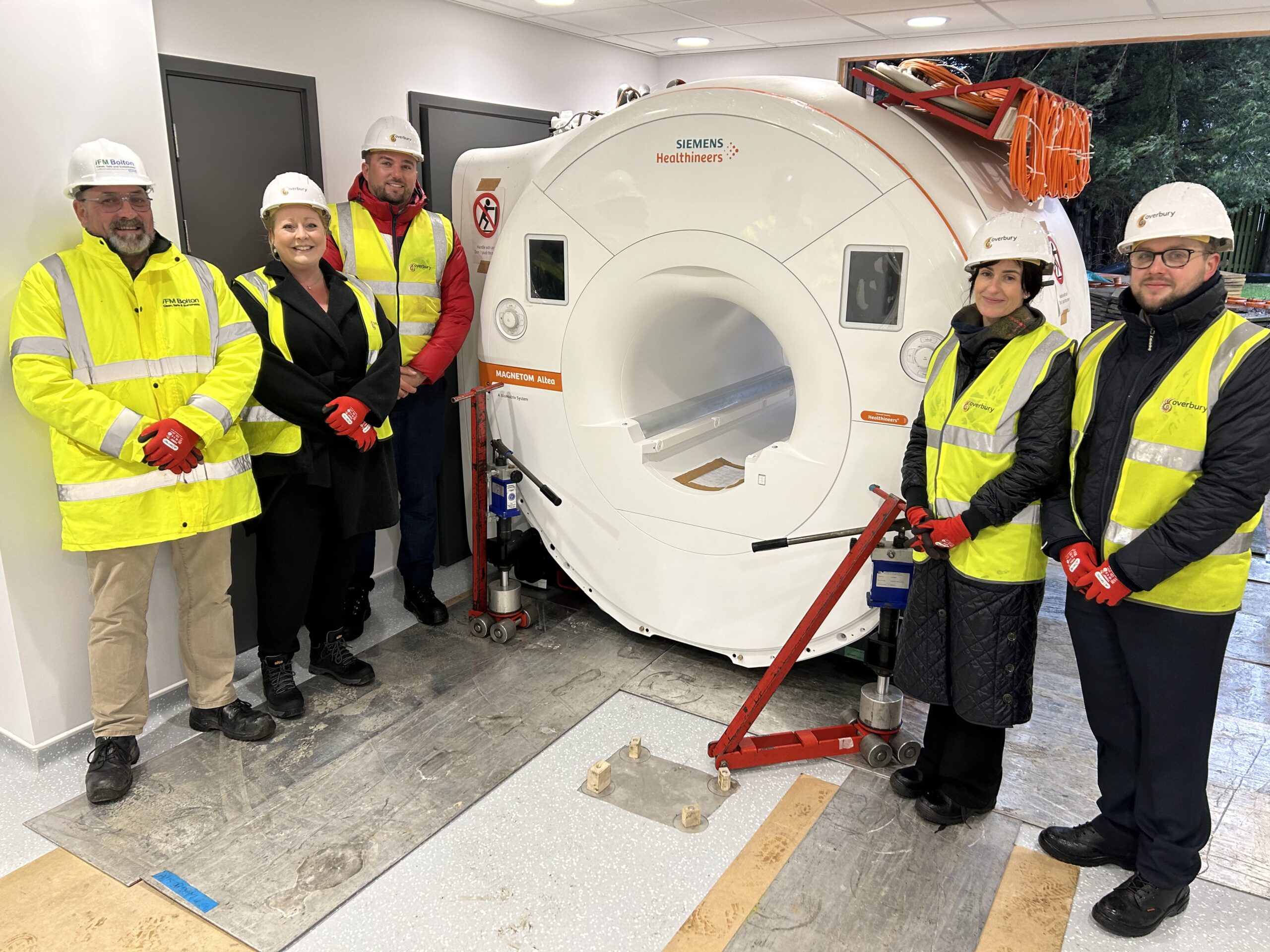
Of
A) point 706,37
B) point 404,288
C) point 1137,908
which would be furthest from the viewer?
point 706,37

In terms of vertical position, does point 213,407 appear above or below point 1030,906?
above

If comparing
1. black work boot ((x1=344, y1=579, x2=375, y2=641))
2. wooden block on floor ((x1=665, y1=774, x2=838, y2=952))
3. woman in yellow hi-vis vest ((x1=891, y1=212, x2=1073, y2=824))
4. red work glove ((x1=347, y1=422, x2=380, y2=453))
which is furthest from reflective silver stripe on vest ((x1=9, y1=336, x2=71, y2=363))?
woman in yellow hi-vis vest ((x1=891, y1=212, x2=1073, y2=824))

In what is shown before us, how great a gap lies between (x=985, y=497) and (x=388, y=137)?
86.7 inches

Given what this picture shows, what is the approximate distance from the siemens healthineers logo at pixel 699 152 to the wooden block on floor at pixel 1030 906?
2.01 m

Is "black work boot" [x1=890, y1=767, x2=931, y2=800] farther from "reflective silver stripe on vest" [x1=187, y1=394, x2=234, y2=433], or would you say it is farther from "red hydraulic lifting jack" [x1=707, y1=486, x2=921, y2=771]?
"reflective silver stripe on vest" [x1=187, y1=394, x2=234, y2=433]

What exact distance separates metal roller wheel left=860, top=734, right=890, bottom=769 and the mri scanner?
0.96 feet

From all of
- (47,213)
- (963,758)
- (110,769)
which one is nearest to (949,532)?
(963,758)

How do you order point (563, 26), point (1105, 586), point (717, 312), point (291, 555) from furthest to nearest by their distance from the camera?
point (563, 26)
point (717, 312)
point (291, 555)
point (1105, 586)

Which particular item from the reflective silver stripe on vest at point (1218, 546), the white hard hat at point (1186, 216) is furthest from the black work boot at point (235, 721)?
the white hard hat at point (1186, 216)

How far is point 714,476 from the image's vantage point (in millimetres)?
3256

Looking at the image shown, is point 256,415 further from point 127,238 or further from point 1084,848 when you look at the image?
point 1084,848

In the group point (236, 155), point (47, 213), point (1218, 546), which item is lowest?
point (1218, 546)

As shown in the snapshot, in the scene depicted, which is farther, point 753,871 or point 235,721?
point 235,721

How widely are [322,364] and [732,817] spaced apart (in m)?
1.72
